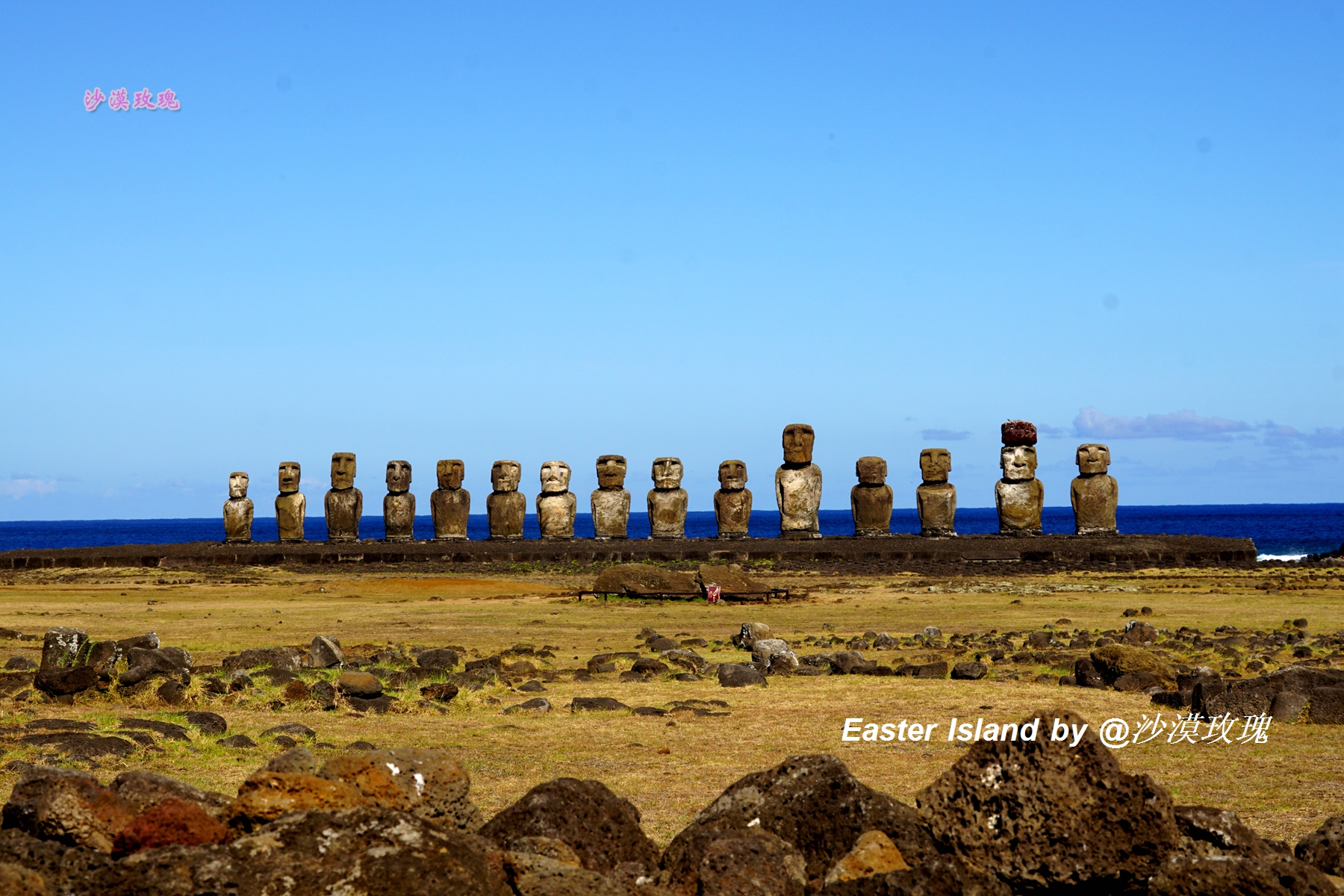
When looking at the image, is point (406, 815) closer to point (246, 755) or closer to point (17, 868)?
point (17, 868)

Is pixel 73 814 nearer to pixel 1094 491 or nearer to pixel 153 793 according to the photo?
pixel 153 793

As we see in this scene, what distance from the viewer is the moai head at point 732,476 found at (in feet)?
103

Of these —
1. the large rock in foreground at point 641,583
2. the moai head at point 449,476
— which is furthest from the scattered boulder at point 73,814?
the moai head at point 449,476

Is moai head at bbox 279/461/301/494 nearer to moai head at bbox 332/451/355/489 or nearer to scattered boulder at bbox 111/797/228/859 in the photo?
moai head at bbox 332/451/355/489

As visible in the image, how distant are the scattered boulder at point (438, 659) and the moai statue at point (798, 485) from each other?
18.6 metres

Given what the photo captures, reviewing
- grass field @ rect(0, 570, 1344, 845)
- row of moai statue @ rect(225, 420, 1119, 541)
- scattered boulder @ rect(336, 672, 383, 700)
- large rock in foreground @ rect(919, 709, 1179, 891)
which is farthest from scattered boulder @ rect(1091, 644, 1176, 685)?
row of moai statue @ rect(225, 420, 1119, 541)

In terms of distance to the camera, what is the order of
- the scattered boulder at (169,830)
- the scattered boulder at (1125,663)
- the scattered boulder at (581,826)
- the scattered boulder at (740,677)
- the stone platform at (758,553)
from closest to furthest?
1. the scattered boulder at (169,830)
2. the scattered boulder at (581,826)
3. the scattered boulder at (1125,663)
4. the scattered boulder at (740,677)
5. the stone platform at (758,553)

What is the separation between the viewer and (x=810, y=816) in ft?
16.9

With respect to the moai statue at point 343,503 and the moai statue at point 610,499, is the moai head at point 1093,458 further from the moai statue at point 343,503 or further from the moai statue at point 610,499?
the moai statue at point 343,503

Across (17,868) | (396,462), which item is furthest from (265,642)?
(396,462)

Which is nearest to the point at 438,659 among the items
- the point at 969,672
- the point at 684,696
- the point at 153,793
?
the point at 684,696

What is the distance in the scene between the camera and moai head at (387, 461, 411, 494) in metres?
34.0

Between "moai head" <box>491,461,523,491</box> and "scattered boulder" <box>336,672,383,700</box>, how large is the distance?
22.5 metres

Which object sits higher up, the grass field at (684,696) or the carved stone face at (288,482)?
the carved stone face at (288,482)
